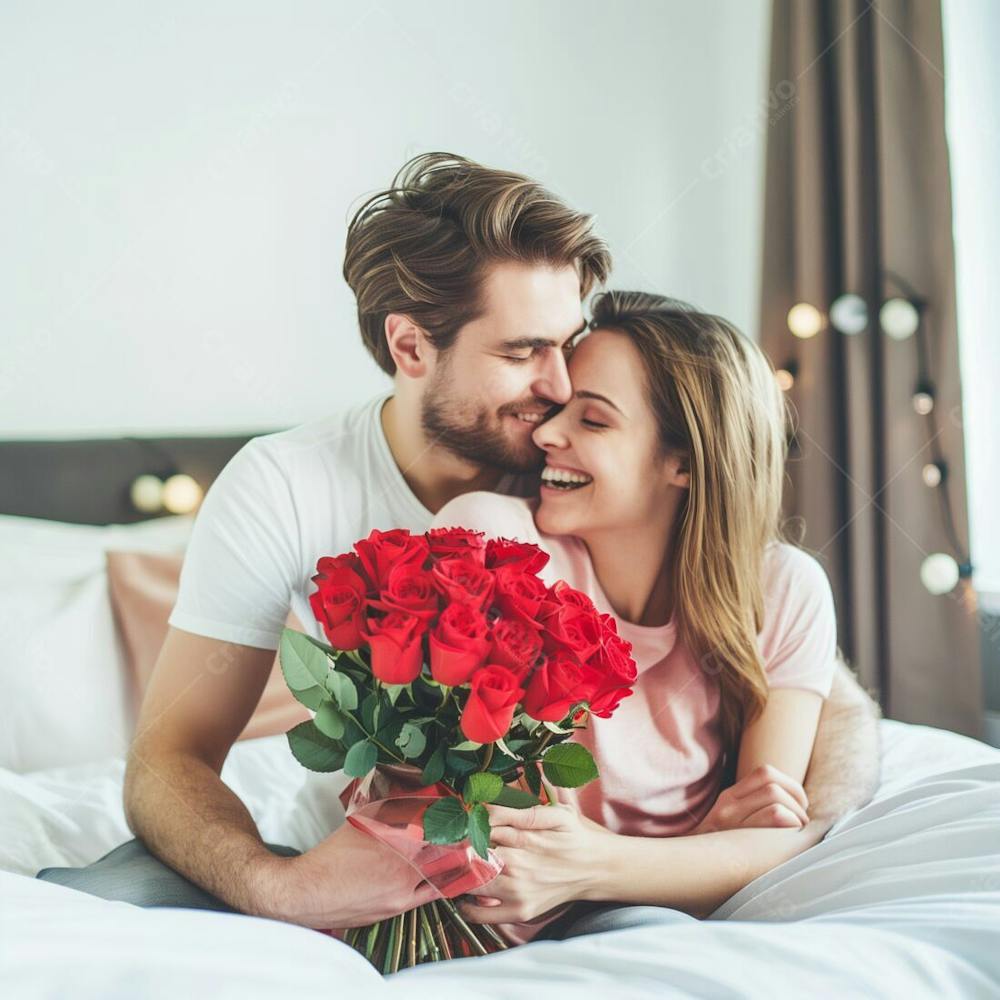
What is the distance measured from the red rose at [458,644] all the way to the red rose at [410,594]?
0.02 m

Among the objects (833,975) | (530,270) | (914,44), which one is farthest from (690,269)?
(833,975)

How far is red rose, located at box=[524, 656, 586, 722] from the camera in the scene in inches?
31.3

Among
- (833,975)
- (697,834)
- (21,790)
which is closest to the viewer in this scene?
(833,975)

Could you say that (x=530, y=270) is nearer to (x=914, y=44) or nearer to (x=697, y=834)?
(x=697, y=834)

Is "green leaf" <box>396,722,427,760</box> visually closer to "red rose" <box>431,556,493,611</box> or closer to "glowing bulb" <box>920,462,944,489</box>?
"red rose" <box>431,556,493,611</box>

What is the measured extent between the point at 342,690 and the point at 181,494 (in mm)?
1140

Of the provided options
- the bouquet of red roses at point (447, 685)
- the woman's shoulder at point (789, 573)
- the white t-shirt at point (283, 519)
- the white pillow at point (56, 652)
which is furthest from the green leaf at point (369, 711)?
the white pillow at point (56, 652)

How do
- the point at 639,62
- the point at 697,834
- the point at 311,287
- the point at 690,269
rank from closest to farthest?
1. the point at 697,834
2. the point at 311,287
3. the point at 639,62
4. the point at 690,269

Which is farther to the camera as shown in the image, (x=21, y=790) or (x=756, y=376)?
(x=21, y=790)

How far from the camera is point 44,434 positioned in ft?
5.63

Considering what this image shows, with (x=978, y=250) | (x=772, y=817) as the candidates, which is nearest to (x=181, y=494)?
(x=772, y=817)

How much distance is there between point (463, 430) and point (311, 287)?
523 mm

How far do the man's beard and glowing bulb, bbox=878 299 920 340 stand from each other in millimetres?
1176

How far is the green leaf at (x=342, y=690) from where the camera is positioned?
84 centimetres
